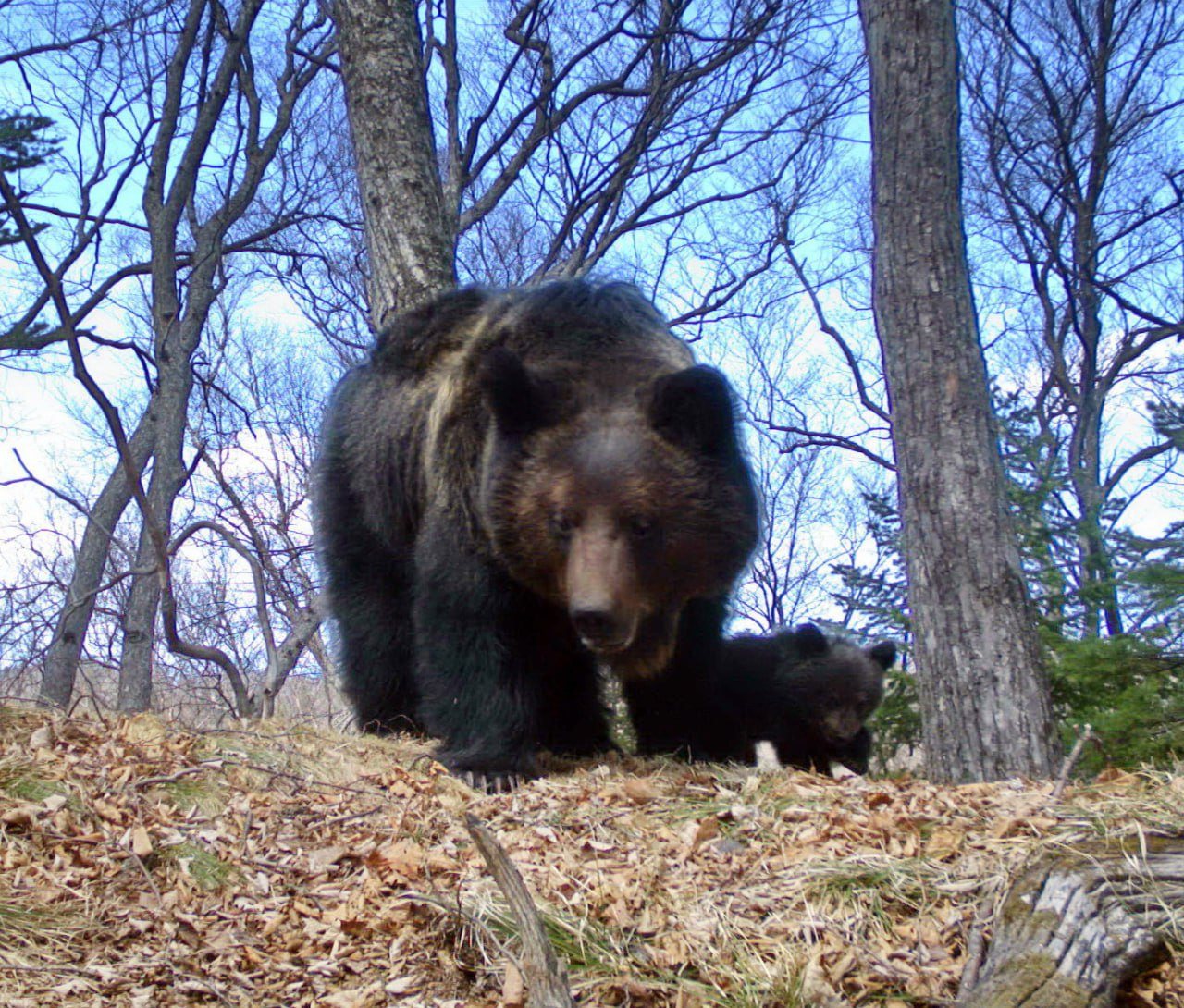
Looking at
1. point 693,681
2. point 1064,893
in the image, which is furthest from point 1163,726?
→ point 1064,893

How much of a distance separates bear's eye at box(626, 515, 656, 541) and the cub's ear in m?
1.99

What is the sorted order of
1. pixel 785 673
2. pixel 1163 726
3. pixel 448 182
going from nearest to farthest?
pixel 1163 726
pixel 785 673
pixel 448 182

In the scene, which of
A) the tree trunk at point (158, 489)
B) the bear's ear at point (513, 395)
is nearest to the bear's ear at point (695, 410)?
the bear's ear at point (513, 395)

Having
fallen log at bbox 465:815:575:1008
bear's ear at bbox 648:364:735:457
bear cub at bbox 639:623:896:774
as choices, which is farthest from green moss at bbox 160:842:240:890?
bear cub at bbox 639:623:896:774

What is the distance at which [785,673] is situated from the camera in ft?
26.0

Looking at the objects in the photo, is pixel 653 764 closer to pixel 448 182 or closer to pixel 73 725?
pixel 73 725

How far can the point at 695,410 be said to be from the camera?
5.42m

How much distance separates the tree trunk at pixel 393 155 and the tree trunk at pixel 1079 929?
20.6ft

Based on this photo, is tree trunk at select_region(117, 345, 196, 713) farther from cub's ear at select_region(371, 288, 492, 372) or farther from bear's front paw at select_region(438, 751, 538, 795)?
bear's front paw at select_region(438, 751, 538, 795)

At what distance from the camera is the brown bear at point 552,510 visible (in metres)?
5.34

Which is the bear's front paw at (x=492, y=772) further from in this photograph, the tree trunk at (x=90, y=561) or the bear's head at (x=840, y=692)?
the tree trunk at (x=90, y=561)

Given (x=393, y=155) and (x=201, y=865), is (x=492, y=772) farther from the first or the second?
(x=393, y=155)

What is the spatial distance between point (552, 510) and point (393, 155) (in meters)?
4.51

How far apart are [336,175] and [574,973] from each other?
706 inches
